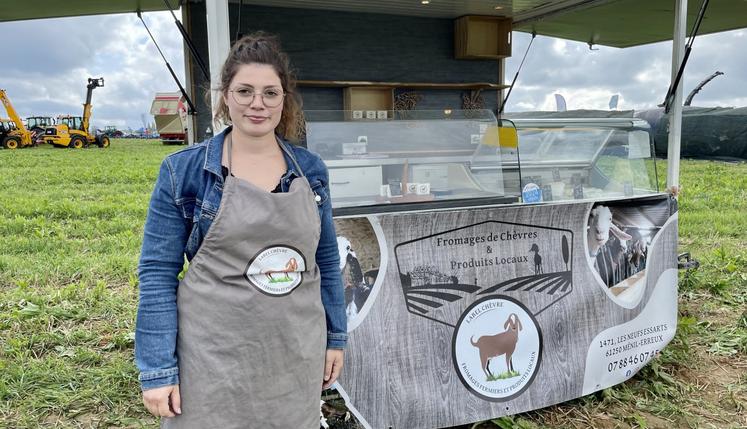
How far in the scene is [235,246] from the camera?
49.4 inches

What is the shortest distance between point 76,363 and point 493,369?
88.4 inches

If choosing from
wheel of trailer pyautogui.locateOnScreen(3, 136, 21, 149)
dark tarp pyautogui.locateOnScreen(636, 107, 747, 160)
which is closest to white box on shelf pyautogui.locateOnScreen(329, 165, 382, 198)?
dark tarp pyautogui.locateOnScreen(636, 107, 747, 160)

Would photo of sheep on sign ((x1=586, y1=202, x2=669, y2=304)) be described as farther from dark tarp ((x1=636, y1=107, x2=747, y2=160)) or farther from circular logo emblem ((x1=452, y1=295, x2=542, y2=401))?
dark tarp ((x1=636, y1=107, x2=747, y2=160))

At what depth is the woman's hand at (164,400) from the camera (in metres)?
1.28

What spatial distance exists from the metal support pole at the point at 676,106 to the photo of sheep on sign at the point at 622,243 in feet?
1.04

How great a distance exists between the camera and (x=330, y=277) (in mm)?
1554

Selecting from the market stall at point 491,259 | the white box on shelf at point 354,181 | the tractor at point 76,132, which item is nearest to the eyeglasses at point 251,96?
the market stall at point 491,259

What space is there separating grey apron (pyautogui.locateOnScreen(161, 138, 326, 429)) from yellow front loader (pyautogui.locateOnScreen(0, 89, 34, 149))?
24241 millimetres

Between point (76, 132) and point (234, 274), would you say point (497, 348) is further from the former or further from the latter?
point (76, 132)

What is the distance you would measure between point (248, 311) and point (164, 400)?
285 millimetres

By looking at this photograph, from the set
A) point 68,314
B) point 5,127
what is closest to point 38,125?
point 5,127

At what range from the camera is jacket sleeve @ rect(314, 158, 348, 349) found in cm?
152

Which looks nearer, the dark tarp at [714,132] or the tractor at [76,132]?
the dark tarp at [714,132]

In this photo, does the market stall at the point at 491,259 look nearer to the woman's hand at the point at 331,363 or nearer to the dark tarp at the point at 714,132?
the woman's hand at the point at 331,363
